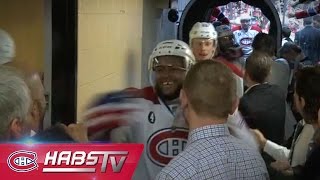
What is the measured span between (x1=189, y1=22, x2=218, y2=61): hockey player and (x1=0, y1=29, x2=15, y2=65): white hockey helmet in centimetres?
74

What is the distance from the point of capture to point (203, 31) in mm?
2896

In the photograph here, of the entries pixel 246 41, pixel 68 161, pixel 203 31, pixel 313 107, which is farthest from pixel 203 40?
pixel 68 161

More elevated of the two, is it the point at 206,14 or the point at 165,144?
the point at 206,14

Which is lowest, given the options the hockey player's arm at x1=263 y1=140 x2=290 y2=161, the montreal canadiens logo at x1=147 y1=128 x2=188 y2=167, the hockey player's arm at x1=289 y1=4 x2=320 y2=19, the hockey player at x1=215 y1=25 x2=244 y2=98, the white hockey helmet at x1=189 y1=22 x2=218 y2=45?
the hockey player's arm at x1=263 y1=140 x2=290 y2=161

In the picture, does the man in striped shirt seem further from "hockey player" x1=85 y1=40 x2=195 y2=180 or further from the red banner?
"hockey player" x1=85 y1=40 x2=195 y2=180

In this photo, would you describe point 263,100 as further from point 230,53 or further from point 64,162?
point 64,162

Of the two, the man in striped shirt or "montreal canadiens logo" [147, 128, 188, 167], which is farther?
"montreal canadiens logo" [147, 128, 188, 167]

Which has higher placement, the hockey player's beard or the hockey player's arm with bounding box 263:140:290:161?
the hockey player's beard

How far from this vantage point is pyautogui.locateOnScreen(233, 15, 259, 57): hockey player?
301 cm

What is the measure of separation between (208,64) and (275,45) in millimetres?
1506

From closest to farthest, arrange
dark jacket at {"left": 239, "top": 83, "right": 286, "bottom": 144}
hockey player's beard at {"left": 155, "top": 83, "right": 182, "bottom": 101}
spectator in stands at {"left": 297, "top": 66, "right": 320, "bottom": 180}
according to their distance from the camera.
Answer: spectator in stands at {"left": 297, "top": 66, "right": 320, "bottom": 180}
hockey player's beard at {"left": 155, "top": 83, "right": 182, "bottom": 101}
dark jacket at {"left": 239, "top": 83, "right": 286, "bottom": 144}

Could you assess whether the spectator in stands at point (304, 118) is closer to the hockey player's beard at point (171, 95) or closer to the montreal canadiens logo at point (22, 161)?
the hockey player's beard at point (171, 95)

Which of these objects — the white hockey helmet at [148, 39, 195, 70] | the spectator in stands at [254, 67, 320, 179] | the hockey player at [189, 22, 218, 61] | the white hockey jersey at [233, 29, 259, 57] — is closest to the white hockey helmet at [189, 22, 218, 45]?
the hockey player at [189, 22, 218, 61]

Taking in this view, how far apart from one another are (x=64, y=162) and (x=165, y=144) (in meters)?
0.43
